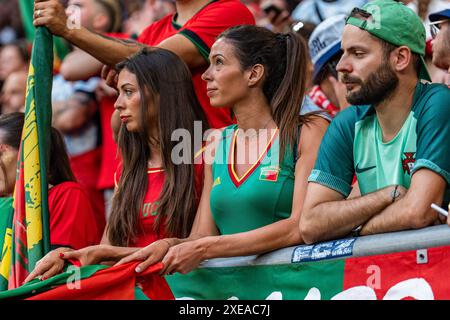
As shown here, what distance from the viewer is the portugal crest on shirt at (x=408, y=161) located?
4359mm

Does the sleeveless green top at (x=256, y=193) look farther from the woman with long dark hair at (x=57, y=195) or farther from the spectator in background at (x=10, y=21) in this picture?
the spectator in background at (x=10, y=21)

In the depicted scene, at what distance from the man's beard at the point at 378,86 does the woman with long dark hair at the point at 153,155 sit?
121cm

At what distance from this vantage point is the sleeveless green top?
4859 millimetres

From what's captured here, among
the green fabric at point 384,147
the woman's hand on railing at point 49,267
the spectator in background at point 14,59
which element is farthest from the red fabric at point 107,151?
the green fabric at point 384,147

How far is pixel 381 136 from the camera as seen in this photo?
4.53 metres

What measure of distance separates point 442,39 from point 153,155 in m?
1.70

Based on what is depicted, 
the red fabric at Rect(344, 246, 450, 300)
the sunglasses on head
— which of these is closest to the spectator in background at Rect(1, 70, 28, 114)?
the sunglasses on head

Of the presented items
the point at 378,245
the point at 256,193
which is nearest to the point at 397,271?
the point at 378,245

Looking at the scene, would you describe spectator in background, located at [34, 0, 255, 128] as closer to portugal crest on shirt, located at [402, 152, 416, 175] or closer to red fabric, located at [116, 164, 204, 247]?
red fabric, located at [116, 164, 204, 247]

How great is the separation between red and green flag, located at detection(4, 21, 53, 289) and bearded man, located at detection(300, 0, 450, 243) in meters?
1.53

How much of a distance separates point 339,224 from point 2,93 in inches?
207

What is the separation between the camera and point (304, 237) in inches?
177
